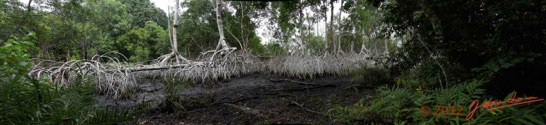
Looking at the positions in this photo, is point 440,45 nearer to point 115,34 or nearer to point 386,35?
point 386,35

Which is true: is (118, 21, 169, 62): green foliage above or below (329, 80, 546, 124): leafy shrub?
above

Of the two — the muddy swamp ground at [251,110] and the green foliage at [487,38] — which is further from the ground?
the green foliage at [487,38]

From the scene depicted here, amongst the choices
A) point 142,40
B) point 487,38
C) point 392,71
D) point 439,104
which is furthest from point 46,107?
point 142,40

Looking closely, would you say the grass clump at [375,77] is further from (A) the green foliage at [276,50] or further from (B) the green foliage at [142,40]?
(B) the green foliage at [142,40]

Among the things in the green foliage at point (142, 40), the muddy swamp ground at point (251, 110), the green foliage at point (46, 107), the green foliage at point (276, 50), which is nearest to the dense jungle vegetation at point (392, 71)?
the green foliage at point (46, 107)

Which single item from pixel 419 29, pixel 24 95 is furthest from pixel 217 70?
pixel 24 95

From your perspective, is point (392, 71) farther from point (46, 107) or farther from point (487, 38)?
point (46, 107)

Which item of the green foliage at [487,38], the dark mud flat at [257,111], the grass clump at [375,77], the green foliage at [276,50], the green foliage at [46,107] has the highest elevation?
the green foliage at [276,50]

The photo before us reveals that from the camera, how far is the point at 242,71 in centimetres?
763

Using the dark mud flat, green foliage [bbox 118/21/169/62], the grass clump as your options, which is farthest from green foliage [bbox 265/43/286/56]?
green foliage [bbox 118/21/169/62]

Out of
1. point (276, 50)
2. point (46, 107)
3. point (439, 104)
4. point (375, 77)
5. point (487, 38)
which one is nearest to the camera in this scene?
point (46, 107)

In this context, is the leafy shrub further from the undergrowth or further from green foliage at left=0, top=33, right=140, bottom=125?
green foliage at left=0, top=33, right=140, bottom=125

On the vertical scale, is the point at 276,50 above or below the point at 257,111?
above

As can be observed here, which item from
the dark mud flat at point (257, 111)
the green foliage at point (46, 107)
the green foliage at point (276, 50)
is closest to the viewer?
the green foliage at point (46, 107)
